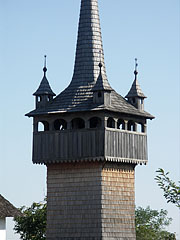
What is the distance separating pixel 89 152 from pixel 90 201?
2.71m

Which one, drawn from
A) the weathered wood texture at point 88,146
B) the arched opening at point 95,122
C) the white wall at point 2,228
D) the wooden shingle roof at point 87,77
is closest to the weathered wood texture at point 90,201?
the weathered wood texture at point 88,146

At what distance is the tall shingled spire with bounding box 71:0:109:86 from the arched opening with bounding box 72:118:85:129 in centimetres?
218

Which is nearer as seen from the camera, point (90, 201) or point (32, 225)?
point (90, 201)

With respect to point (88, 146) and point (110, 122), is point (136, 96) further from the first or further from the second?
point (88, 146)

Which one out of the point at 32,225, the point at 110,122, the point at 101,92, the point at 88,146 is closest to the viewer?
the point at 88,146

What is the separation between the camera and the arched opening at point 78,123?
158 ft

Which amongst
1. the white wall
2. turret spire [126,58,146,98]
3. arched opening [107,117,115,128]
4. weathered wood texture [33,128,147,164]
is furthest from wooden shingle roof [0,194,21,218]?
turret spire [126,58,146,98]

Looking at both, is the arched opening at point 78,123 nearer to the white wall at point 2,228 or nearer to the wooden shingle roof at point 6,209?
the wooden shingle roof at point 6,209

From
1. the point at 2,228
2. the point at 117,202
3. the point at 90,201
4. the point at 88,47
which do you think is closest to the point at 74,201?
the point at 90,201

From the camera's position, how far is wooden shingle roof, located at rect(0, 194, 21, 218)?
1927 inches

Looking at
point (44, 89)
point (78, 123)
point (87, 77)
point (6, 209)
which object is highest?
point (87, 77)

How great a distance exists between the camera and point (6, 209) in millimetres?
49344

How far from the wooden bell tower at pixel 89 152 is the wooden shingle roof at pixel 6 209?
263cm

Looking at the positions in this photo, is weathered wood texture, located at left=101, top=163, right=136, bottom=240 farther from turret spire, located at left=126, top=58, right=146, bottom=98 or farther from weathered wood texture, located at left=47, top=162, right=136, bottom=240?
turret spire, located at left=126, top=58, right=146, bottom=98
